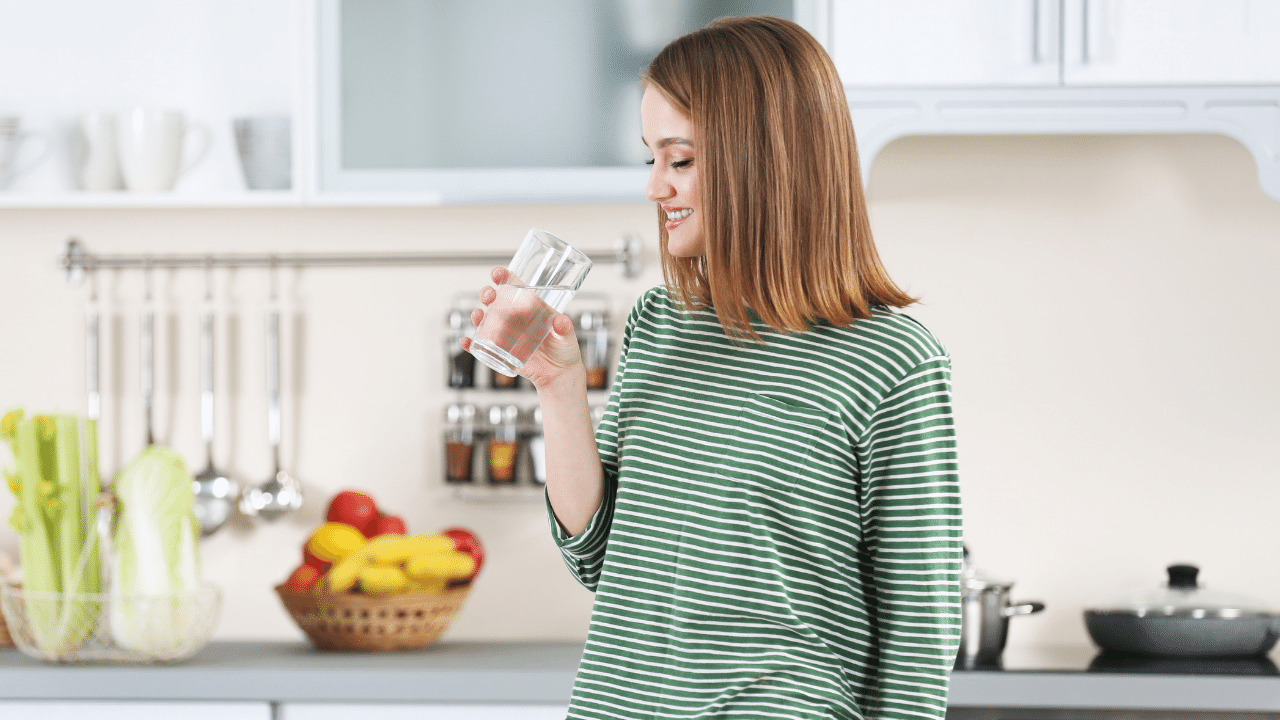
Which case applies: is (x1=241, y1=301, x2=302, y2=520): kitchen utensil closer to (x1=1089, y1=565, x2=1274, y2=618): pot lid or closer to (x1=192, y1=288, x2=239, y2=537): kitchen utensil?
(x1=192, y1=288, x2=239, y2=537): kitchen utensil

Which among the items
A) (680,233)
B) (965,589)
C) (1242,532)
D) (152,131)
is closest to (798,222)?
(680,233)

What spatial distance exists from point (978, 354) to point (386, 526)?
108 centimetres

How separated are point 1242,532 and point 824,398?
1594 mm

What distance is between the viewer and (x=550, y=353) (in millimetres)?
879

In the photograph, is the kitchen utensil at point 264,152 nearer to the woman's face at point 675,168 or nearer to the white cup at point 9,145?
the white cup at point 9,145

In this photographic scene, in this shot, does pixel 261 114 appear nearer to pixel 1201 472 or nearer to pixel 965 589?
pixel 965 589

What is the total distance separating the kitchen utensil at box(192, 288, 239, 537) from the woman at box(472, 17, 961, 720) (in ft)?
4.63

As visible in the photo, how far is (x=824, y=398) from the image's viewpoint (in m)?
0.84

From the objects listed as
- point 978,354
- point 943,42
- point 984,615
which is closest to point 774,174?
point 943,42

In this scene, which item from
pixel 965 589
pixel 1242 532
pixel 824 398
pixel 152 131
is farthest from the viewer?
pixel 1242 532

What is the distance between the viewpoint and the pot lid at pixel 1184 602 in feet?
5.89

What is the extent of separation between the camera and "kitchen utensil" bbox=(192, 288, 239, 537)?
2.12 metres

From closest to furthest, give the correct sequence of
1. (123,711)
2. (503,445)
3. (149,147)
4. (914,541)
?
(914,541) → (123,711) → (149,147) → (503,445)

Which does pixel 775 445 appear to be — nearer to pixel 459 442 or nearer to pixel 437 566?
pixel 437 566
